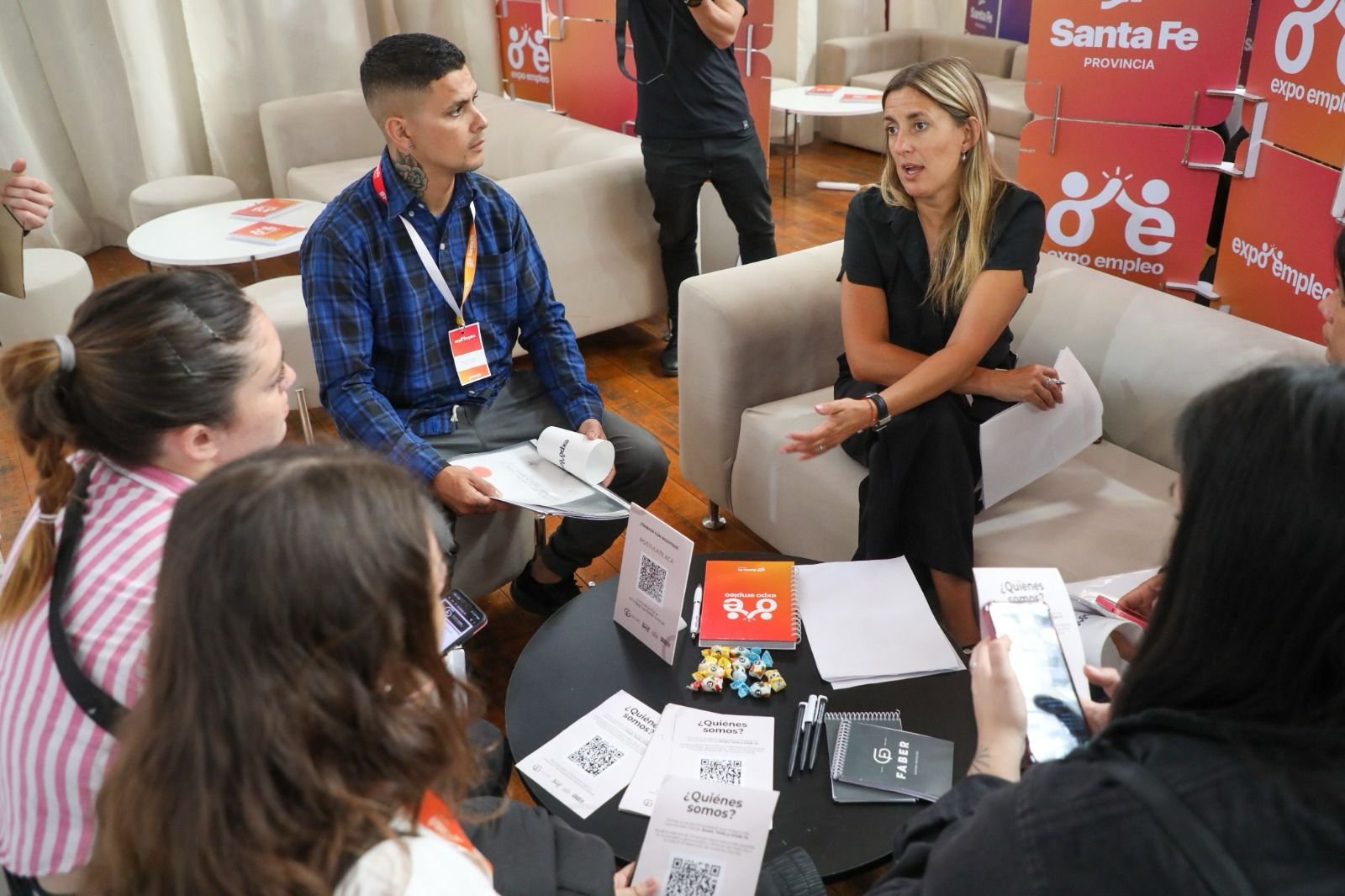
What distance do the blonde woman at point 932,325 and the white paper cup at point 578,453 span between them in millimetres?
364

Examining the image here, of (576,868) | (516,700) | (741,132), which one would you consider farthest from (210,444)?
(741,132)

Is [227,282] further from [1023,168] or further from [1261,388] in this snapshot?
[1023,168]

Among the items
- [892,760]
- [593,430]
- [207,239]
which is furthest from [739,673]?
[207,239]

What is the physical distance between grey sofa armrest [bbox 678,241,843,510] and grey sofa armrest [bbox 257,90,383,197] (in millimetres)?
2743

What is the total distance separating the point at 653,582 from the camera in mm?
1613

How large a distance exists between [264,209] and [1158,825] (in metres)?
3.58

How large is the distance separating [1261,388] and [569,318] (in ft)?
9.36

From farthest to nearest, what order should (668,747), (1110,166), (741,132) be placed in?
(741,132), (1110,166), (668,747)

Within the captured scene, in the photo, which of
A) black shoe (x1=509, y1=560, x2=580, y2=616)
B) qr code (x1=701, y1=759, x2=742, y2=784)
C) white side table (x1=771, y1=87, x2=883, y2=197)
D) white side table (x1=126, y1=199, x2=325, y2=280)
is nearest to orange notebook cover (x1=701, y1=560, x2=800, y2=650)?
qr code (x1=701, y1=759, x2=742, y2=784)

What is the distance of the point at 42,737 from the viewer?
3.33 feet

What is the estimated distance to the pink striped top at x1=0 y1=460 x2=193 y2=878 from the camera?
1.02m

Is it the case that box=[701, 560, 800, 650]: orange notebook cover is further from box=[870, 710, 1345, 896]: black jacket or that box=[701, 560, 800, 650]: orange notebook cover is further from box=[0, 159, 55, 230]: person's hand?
box=[0, 159, 55, 230]: person's hand

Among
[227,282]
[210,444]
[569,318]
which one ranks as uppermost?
[227,282]

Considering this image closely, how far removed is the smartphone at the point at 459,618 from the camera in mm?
1689
